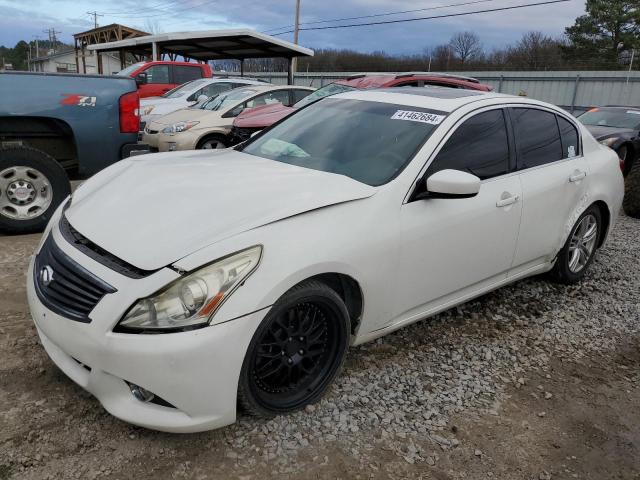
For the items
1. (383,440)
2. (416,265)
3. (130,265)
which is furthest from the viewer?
(416,265)

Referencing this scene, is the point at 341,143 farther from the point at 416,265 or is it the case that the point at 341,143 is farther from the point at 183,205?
the point at 183,205

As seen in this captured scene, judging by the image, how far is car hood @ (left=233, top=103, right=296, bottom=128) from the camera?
28.3 feet

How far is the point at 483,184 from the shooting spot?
3.33 m

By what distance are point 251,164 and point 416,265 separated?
1.20 m

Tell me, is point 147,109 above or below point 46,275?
above

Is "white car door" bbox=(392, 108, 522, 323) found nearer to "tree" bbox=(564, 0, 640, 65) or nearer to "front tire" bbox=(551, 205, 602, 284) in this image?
"front tire" bbox=(551, 205, 602, 284)

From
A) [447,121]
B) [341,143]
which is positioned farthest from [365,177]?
[447,121]

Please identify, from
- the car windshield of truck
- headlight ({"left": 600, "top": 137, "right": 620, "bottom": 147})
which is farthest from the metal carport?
headlight ({"left": 600, "top": 137, "right": 620, "bottom": 147})

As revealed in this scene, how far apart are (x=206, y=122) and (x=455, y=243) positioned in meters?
6.72

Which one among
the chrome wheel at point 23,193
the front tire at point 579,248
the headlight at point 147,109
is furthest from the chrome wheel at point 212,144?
the front tire at point 579,248

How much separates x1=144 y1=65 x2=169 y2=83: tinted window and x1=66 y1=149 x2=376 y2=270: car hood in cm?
1189

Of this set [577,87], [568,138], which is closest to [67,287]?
[568,138]

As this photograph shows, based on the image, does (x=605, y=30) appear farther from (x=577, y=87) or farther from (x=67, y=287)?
(x=67, y=287)

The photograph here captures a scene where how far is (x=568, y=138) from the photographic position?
4.18 m
